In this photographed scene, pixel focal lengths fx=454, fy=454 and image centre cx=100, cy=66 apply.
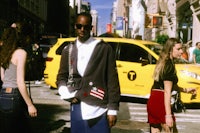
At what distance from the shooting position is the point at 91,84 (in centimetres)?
389

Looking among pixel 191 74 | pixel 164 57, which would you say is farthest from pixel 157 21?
pixel 164 57

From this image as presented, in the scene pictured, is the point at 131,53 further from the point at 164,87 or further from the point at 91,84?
the point at 91,84

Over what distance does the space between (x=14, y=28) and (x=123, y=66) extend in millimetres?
7690

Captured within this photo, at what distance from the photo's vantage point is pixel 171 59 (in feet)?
16.2

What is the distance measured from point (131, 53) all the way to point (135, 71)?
626mm

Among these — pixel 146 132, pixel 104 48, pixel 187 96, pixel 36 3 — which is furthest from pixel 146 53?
pixel 36 3

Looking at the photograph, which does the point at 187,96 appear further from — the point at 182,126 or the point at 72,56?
the point at 72,56

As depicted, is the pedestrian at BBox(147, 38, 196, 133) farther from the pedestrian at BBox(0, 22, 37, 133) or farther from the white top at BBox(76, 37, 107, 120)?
the pedestrian at BBox(0, 22, 37, 133)

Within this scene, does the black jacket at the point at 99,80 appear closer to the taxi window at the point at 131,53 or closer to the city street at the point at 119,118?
the city street at the point at 119,118

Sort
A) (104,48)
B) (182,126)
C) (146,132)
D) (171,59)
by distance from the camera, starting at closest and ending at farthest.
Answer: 1. (104,48)
2. (171,59)
3. (146,132)
4. (182,126)

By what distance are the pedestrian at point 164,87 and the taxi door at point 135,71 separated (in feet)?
21.9

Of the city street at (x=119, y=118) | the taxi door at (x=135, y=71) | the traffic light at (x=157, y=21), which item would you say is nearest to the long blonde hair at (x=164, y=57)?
the city street at (x=119, y=118)

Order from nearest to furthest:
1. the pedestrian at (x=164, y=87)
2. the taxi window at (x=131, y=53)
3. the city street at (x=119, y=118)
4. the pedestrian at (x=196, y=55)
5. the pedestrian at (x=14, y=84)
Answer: the pedestrian at (x=14, y=84) → the pedestrian at (x=164, y=87) → the city street at (x=119, y=118) → the taxi window at (x=131, y=53) → the pedestrian at (x=196, y=55)

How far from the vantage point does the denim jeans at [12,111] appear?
4414 mm
